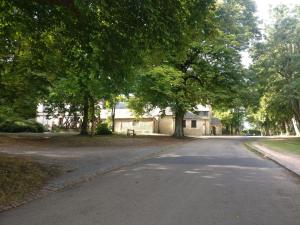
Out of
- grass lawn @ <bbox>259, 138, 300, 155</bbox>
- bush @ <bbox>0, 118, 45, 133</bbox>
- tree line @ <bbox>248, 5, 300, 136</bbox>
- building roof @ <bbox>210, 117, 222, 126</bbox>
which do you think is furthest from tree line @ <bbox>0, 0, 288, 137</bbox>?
building roof @ <bbox>210, 117, 222, 126</bbox>

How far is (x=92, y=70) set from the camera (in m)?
12.3

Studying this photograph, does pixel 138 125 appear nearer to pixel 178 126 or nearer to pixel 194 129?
pixel 194 129

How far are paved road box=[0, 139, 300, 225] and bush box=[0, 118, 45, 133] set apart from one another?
97.2 ft

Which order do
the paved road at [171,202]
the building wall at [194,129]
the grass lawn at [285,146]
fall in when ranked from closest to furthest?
the paved road at [171,202] → the grass lawn at [285,146] → the building wall at [194,129]

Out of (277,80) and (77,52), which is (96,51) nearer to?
(77,52)

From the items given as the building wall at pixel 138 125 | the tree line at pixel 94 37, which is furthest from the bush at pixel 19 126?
the building wall at pixel 138 125

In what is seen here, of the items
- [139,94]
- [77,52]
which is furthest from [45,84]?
[139,94]

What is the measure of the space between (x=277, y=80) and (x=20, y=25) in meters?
36.3

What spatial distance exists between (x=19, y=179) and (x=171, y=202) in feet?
14.3

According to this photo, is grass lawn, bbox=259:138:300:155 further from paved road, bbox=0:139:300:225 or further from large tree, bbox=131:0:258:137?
paved road, bbox=0:139:300:225

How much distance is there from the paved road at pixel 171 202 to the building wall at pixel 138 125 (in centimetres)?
5241

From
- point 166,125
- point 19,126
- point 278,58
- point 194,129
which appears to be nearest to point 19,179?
point 19,126

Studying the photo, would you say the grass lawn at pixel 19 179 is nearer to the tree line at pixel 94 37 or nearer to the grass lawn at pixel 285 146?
the tree line at pixel 94 37

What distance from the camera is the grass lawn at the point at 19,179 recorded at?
25.4 feet
